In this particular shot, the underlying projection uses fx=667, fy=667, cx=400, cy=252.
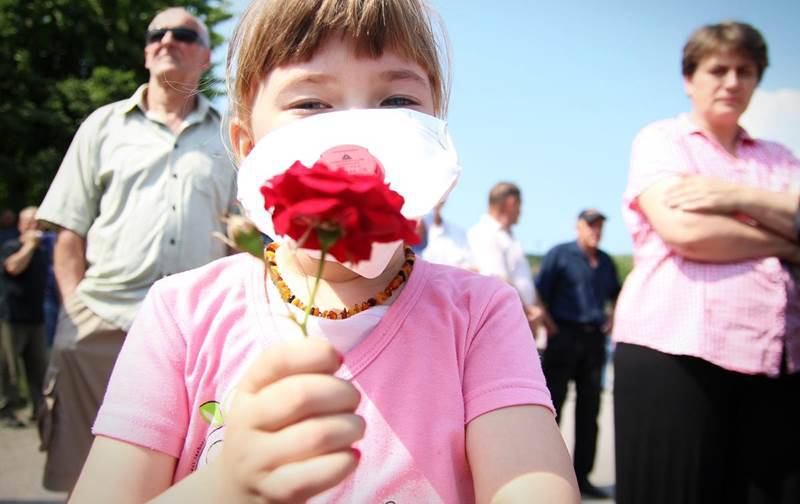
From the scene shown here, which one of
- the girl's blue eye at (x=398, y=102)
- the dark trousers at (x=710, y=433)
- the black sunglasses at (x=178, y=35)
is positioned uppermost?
the black sunglasses at (x=178, y=35)

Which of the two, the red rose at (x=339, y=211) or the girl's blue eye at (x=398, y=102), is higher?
the girl's blue eye at (x=398, y=102)

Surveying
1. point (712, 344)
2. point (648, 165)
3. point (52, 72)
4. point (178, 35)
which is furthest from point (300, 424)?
point (52, 72)

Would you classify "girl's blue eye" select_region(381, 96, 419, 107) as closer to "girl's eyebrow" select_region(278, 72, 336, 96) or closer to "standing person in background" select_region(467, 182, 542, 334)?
"girl's eyebrow" select_region(278, 72, 336, 96)

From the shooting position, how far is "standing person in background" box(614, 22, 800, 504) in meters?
1.86

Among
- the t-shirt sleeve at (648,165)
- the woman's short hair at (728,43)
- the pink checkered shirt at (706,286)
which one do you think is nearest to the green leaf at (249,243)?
the pink checkered shirt at (706,286)

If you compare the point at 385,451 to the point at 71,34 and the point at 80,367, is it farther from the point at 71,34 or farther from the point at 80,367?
the point at 71,34

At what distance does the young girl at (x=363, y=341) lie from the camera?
1021 millimetres

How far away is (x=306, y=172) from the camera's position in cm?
69

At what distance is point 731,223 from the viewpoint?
6.16 feet

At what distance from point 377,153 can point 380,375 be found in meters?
0.37

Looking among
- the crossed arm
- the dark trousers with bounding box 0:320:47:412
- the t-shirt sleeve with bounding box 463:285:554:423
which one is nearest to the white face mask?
the t-shirt sleeve with bounding box 463:285:554:423

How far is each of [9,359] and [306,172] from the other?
634 cm

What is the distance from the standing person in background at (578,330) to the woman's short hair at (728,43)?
2972 mm

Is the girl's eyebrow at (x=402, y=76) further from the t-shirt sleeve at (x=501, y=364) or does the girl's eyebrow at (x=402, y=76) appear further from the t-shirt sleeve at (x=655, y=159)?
the t-shirt sleeve at (x=655, y=159)
